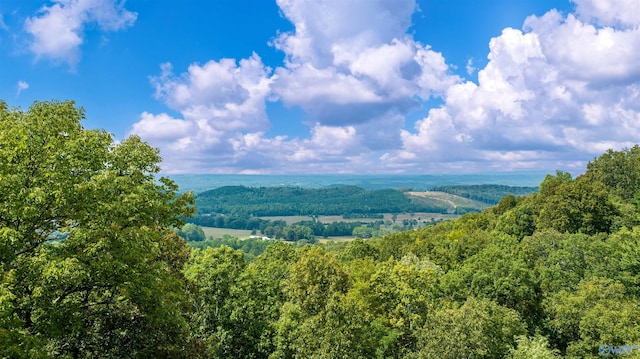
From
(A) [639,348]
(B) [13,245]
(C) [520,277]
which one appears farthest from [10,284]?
(C) [520,277]

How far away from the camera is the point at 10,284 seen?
1445 centimetres

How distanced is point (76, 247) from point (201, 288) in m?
18.1

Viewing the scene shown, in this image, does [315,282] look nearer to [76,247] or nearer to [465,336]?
[465,336]

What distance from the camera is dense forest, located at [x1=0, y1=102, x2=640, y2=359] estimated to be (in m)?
15.7

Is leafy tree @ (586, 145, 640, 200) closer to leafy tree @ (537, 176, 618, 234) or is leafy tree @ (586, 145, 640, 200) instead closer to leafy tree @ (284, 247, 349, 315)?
leafy tree @ (537, 176, 618, 234)

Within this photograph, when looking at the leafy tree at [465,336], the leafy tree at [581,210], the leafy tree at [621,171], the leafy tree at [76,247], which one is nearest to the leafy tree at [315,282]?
the leafy tree at [465,336]

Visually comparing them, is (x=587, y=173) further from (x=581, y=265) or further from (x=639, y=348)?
(x=639, y=348)

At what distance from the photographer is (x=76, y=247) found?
16.4m

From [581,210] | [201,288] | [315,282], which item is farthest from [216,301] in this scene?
[581,210]

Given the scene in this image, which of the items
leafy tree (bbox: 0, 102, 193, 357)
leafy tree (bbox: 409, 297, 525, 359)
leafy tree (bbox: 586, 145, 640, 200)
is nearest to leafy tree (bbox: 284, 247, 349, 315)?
leafy tree (bbox: 409, 297, 525, 359)

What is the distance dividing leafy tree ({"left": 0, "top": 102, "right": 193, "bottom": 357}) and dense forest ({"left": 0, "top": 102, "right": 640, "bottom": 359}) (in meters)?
0.07

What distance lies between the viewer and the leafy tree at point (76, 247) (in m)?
14.8

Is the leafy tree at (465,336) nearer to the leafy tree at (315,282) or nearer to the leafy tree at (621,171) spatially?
the leafy tree at (315,282)

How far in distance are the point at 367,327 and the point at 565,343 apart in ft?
66.5
